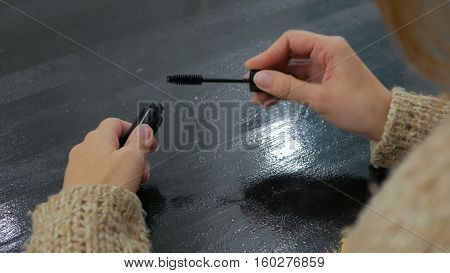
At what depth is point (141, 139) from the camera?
0.60 metres

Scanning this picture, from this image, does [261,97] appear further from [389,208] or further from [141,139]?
[389,208]

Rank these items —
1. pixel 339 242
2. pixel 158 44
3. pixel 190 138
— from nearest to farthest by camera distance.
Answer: pixel 339 242 < pixel 190 138 < pixel 158 44

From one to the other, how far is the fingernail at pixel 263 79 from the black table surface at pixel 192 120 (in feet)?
0.19

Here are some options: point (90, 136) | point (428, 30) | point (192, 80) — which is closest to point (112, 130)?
point (90, 136)

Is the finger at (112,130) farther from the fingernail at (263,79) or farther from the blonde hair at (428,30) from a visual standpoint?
the blonde hair at (428,30)

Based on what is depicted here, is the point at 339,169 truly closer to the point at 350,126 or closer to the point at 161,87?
the point at 350,126

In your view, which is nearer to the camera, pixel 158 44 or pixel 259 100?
pixel 259 100

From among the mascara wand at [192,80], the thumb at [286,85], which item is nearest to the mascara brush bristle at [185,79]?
the mascara wand at [192,80]

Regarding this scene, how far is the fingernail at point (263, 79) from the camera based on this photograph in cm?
61

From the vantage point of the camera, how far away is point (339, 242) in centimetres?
54

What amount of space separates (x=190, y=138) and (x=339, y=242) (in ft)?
0.72

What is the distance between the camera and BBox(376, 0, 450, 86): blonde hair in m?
0.32

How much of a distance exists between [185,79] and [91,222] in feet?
0.88

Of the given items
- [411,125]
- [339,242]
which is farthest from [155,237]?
[411,125]
